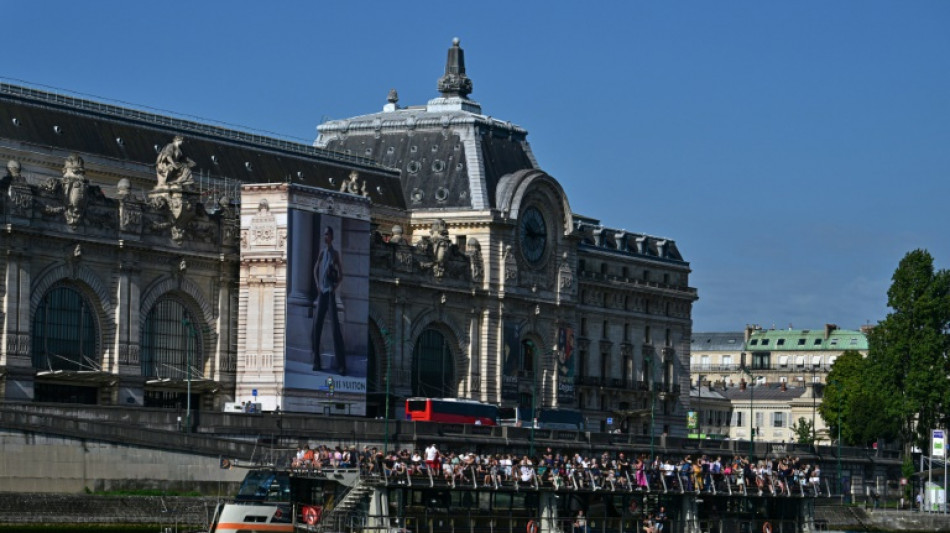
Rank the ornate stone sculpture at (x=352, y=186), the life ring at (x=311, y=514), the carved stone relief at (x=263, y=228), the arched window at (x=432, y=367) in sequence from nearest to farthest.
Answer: the life ring at (x=311, y=514) < the carved stone relief at (x=263, y=228) < the ornate stone sculpture at (x=352, y=186) < the arched window at (x=432, y=367)

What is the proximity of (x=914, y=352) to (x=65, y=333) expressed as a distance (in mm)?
66856

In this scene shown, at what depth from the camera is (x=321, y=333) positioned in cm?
13712

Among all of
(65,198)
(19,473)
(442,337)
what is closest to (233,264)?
(65,198)

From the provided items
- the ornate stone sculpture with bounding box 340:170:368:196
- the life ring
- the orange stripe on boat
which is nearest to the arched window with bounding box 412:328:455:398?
the ornate stone sculpture with bounding box 340:170:368:196

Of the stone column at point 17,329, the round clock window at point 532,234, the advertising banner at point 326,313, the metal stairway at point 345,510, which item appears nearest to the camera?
the metal stairway at point 345,510

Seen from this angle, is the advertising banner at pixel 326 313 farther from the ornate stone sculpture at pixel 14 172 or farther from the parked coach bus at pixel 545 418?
the ornate stone sculpture at pixel 14 172

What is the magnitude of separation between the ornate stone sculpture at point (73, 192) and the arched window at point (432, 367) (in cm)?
3272

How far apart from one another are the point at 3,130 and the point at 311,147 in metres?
32.8

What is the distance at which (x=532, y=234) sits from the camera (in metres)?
165

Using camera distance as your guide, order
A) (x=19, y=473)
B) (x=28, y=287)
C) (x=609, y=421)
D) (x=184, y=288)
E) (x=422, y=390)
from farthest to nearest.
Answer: (x=609, y=421) → (x=422, y=390) → (x=184, y=288) → (x=28, y=287) → (x=19, y=473)

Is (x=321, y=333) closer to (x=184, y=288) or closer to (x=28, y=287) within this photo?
(x=184, y=288)

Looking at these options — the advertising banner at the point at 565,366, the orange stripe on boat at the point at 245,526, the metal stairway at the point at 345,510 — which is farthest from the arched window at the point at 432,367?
the orange stripe on boat at the point at 245,526

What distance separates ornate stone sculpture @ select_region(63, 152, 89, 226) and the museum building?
9 cm

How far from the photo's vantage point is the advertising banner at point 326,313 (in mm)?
135125
